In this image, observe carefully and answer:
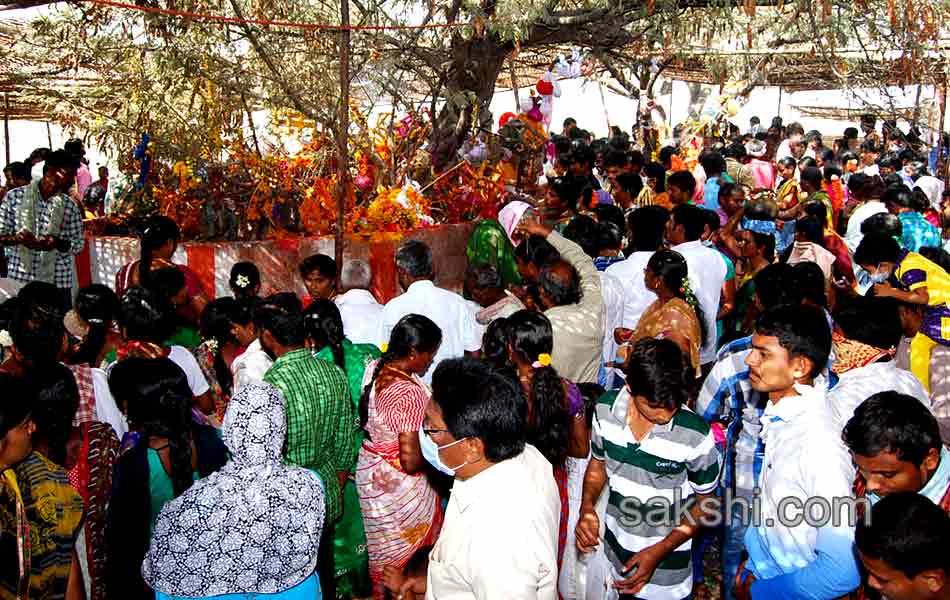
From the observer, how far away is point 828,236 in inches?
247

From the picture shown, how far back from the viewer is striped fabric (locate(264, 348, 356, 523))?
3.29 m

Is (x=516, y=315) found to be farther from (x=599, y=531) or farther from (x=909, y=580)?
(x=909, y=580)

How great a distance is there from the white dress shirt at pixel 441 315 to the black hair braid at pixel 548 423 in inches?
48.6

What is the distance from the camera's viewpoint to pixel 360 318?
4.37 meters

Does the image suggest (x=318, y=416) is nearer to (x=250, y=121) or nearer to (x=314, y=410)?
(x=314, y=410)

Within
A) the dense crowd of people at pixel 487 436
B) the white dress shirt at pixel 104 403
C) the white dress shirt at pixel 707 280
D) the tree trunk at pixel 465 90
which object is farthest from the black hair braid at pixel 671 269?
the tree trunk at pixel 465 90

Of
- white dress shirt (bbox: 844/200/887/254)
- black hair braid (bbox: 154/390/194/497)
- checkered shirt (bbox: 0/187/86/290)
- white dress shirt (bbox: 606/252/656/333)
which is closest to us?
black hair braid (bbox: 154/390/194/497)

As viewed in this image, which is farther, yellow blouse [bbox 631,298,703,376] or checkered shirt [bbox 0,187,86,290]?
checkered shirt [bbox 0,187,86,290]

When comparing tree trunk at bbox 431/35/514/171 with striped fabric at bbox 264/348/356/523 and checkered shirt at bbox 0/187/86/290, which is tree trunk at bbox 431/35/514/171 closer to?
checkered shirt at bbox 0/187/86/290

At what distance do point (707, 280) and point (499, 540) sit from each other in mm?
3344

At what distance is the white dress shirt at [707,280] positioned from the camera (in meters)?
5.02

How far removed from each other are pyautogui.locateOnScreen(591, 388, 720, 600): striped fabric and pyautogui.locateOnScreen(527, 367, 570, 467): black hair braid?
12 cm

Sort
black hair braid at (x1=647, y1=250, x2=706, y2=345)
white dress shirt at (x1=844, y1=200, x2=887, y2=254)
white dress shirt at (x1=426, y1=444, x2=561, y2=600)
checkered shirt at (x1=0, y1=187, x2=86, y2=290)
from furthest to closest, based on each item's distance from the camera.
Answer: white dress shirt at (x1=844, y1=200, x2=887, y2=254) < checkered shirt at (x1=0, y1=187, x2=86, y2=290) < black hair braid at (x1=647, y1=250, x2=706, y2=345) < white dress shirt at (x1=426, y1=444, x2=561, y2=600)

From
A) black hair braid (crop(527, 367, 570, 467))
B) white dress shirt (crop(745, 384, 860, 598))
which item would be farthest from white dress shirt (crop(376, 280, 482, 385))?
white dress shirt (crop(745, 384, 860, 598))
